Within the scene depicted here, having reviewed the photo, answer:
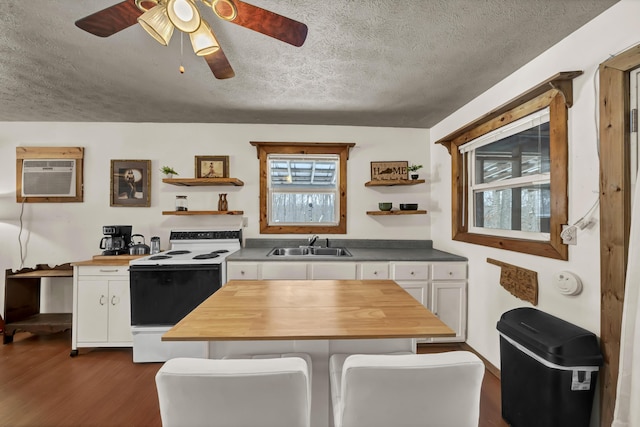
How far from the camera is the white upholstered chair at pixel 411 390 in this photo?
80 cm

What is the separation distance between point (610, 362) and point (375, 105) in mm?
2403

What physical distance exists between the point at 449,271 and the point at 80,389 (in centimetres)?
316

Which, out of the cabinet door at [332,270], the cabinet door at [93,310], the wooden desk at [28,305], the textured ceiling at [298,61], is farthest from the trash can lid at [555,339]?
the wooden desk at [28,305]

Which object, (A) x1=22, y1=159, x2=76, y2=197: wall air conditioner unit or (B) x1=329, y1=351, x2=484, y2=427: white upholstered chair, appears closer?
(B) x1=329, y1=351, x2=484, y2=427: white upholstered chair

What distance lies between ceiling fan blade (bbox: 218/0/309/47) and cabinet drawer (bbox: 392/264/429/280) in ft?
6.75

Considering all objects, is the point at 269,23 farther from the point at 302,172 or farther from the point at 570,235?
the point at 302,172

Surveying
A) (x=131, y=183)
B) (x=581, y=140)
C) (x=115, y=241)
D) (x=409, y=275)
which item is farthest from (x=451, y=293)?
(x=131, y=183)

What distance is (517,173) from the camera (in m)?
2.20

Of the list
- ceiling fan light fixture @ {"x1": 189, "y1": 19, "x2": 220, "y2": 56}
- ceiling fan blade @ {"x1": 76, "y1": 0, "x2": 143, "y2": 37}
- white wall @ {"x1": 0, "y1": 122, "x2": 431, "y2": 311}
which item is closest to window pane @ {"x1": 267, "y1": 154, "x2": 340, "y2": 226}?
white wall @ {"x1": 0, "y1": 122, "x2": 431, "y2": 311}

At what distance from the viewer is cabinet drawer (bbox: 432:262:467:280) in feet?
8.69

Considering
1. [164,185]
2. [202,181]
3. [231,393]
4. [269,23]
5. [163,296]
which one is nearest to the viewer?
[231,393]

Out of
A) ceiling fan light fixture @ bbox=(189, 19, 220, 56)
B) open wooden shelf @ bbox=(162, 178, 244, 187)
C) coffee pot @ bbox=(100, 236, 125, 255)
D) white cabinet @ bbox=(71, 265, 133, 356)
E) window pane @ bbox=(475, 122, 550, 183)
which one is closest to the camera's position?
ceiling fan light fixture @ bbox=(189, 19, 220, 56)

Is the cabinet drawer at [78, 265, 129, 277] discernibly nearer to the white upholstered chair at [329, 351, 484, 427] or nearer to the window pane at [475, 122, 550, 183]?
the white upholstered chair at [329, 351, 484, 427]

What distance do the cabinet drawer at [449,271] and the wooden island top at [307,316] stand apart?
3.85 ft
